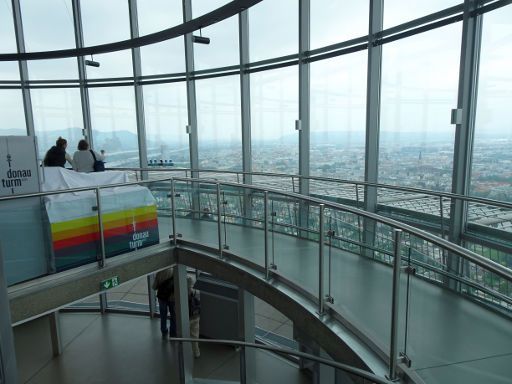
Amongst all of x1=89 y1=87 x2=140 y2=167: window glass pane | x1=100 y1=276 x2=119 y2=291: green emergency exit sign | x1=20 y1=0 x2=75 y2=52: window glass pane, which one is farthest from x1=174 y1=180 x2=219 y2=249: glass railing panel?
x1=20 y1=0 x2=75 y2=52: window glass pane

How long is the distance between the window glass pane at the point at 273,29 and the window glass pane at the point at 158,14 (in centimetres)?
225

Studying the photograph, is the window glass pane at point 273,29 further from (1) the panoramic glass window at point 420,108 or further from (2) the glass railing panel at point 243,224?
(2) the glass railing panel at point 243,224

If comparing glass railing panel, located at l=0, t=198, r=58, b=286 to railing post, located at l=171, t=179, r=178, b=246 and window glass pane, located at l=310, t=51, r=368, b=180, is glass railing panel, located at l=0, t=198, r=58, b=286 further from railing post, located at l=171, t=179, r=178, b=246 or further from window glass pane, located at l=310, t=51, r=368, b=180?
window glass pane, located at l=310, t=51, r=368, b=180

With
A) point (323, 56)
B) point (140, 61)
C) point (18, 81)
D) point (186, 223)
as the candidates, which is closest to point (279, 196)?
point (186, 223)

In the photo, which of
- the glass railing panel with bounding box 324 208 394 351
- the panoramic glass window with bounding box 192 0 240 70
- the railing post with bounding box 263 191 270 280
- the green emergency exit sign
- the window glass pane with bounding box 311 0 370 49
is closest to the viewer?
the glass railing panel with bounding box 324 208 394 351

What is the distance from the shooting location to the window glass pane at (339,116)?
6293 mm

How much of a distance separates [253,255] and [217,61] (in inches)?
208

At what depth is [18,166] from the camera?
164 inches

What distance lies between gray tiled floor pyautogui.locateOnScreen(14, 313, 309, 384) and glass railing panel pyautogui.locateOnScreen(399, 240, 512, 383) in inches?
237

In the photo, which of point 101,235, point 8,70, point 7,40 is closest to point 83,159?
point 101,235

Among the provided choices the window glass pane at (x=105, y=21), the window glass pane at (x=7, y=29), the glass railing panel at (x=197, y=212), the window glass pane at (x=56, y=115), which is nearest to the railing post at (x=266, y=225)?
the glass railing panel at (x=197, y=212)

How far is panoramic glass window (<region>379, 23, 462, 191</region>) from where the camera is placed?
495 cm

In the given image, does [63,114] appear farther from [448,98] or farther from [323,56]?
[448,98]

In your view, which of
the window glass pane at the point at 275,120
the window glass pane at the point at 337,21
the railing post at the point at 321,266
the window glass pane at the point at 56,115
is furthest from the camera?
the window glass pane at the point at 56,115
